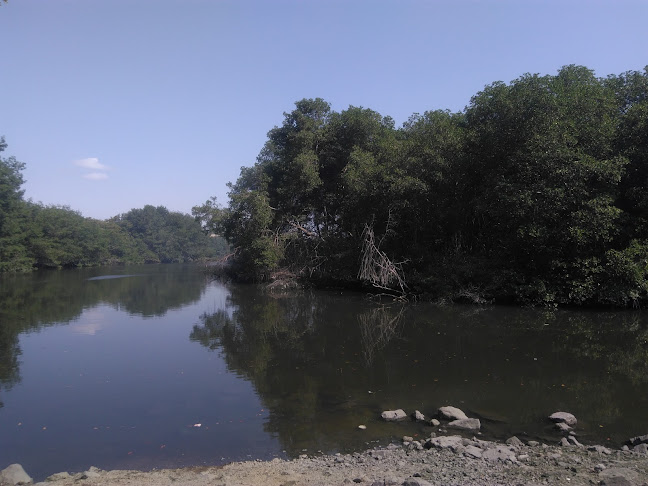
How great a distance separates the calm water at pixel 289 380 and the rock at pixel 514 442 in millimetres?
408

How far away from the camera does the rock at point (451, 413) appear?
20.7 feet

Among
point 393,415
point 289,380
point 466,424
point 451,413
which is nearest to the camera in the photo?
point 466,424

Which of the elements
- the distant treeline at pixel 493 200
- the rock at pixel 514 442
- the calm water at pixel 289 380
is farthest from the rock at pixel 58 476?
the distant treeline at pixel 493 200

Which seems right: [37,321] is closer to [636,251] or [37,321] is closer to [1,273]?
[636,251]

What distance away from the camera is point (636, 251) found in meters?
15.1

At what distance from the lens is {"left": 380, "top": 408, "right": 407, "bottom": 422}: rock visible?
648 cm

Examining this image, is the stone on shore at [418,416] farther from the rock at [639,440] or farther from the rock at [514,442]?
the rock at [639,440]

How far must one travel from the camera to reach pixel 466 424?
612 cm

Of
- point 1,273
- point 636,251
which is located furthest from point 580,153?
point 1,273

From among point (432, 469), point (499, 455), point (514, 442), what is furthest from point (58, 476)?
point (514, 442)

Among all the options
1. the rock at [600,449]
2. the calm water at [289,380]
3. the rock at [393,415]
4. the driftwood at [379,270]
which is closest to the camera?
the rock at [600,449]

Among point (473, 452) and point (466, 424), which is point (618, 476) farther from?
point (466, 424)

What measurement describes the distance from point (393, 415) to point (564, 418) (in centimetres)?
235

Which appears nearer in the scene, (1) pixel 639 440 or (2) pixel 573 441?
(1) pixel 639 440
